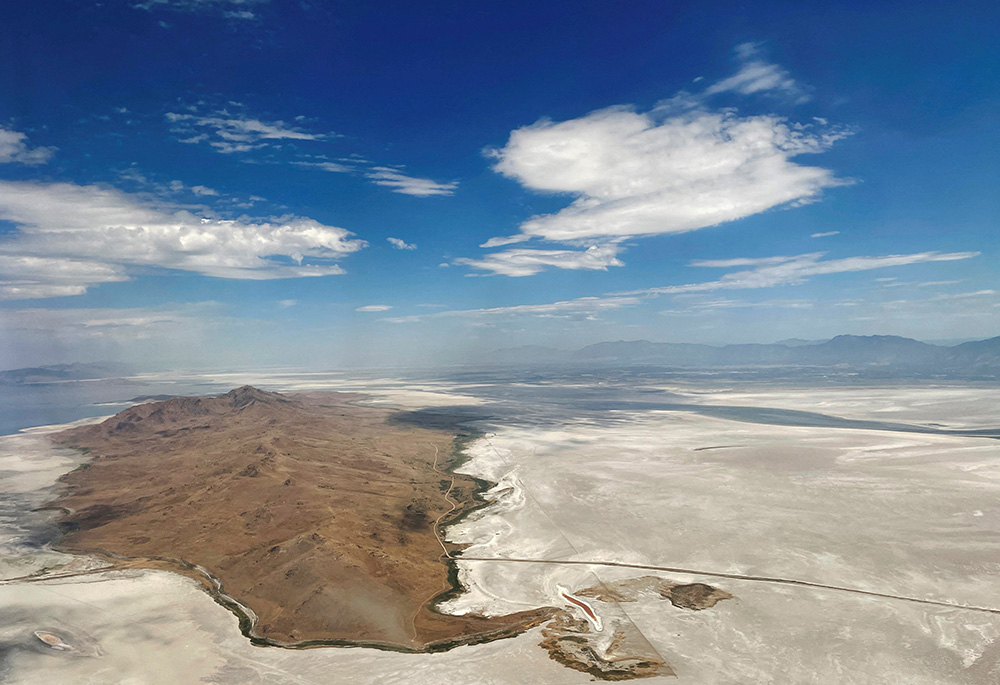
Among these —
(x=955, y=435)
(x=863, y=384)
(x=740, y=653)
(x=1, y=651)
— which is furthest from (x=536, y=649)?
(x=863, y=384)

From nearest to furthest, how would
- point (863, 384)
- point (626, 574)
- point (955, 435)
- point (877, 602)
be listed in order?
point (877, 602) < point (626, 574) < point (955, 435) < point (863, 384)

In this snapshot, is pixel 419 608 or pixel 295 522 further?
pixel 295 522

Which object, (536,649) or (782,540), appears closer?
(536,649)

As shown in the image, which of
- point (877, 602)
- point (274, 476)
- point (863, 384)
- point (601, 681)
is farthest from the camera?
point (863, 384)

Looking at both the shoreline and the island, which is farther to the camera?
the island

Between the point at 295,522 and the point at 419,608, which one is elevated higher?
the point at 295,522

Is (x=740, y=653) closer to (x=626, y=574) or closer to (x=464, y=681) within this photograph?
(x=626, y=574)

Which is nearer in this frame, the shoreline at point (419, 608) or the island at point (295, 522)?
the shoreline at point (419, 608)

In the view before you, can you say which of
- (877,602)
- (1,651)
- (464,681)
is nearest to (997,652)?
(877,602)
